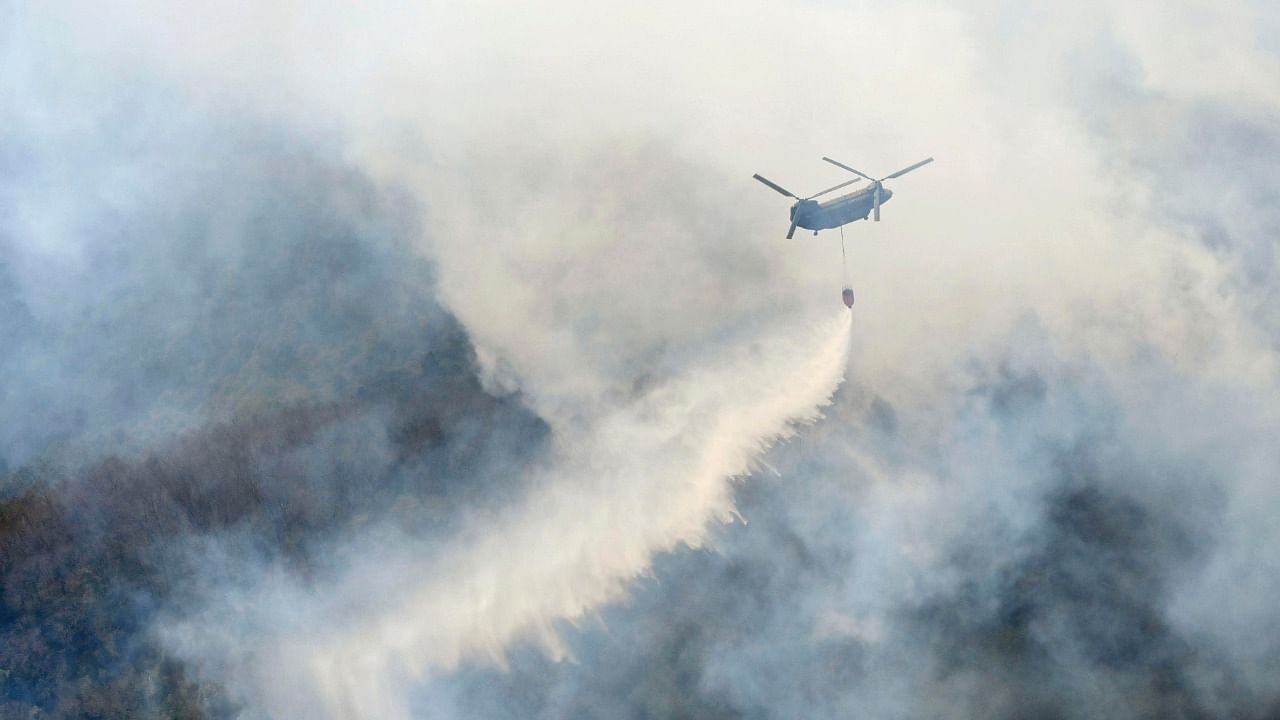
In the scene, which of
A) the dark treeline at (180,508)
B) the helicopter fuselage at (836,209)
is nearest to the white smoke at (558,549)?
the dark treeline at (180,508)

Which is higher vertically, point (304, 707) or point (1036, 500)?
point (1036, 500)

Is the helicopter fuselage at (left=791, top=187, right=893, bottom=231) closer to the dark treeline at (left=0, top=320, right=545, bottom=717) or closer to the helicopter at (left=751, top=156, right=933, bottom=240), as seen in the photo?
the helicopter at (left=751, top=156, right=933, bottom=240)

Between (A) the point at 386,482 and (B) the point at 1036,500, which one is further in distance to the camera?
(A) the point at 386,482

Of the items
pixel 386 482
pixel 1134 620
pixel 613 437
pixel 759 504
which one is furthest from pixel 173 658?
pixel 1134 620

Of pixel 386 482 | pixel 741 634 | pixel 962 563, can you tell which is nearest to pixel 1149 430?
pixel 962 563

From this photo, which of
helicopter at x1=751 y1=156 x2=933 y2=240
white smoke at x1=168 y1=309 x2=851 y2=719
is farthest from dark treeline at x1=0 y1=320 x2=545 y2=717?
helicopter at x1=751 y1=156 x2=933 y2=240

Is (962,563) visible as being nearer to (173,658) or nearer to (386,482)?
(386,482)

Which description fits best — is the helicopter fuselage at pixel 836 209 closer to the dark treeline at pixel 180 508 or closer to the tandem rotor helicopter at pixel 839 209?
the tandem rotor helicopter at pixel 839 209

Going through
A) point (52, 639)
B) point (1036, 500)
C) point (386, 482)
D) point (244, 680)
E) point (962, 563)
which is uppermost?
point (1036, 500)
